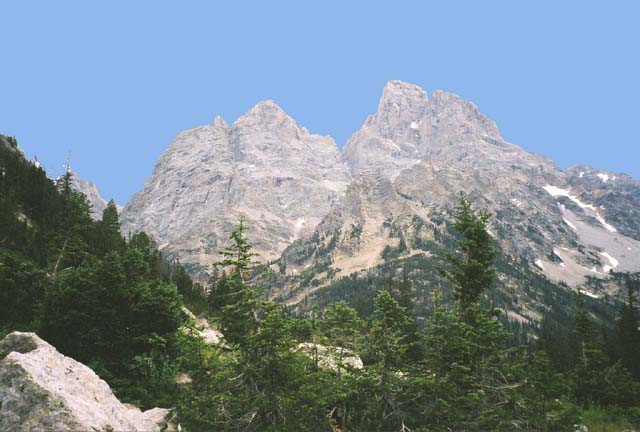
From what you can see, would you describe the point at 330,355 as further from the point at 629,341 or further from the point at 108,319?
the point at 629,341

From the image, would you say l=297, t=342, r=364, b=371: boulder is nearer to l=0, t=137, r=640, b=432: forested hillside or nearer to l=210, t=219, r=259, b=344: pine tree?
l=0, t=137, r=640, b=432: forested hillside

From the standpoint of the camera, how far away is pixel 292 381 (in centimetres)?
1777

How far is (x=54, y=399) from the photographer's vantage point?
8633mm

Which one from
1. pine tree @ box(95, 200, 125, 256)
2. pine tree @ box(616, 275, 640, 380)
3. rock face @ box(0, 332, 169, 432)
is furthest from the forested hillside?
pine tree @ box(616, 275, 640, 380)

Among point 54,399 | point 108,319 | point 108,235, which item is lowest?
point 54,399

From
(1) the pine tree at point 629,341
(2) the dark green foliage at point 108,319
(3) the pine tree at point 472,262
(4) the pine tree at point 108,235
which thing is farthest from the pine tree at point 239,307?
(1) the pine tree at point 629,341

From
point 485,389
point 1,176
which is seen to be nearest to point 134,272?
point 485,389

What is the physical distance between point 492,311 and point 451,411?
21.8ft

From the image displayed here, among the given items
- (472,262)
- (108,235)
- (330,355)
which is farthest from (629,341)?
(108,235)

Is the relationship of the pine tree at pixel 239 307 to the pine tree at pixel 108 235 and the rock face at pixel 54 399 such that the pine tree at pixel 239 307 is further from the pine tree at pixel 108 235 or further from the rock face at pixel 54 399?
the pine tree at pixel 108 235

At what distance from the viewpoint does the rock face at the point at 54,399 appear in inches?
332

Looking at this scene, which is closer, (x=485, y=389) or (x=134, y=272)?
(x=485, y=389)

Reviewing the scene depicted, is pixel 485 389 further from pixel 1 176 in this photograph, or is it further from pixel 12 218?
pixel 1 176

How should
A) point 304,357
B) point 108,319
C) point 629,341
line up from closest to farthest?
point 304,357, point 108,319, point 629,341
